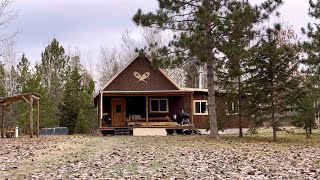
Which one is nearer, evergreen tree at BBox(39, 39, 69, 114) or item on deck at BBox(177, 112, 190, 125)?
item on deck at BBox(177, 112, 190, 125)

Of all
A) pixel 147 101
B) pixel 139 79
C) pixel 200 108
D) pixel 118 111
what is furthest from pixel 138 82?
pixel 200 108

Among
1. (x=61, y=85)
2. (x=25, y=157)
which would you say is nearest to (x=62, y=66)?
(x=61, y=85)

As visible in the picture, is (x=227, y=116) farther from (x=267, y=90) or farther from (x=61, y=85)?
(x=61, y=85)

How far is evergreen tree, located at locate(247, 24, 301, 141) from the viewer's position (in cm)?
1988

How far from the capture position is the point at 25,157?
12.2 meters

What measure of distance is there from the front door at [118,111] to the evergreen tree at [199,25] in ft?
31.9

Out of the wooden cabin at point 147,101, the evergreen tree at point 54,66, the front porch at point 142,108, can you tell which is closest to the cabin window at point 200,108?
the wooden cabin at point 147,101

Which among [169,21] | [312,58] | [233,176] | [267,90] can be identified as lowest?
[233,176]

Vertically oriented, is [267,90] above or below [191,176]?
above

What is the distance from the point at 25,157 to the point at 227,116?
47.6 ft

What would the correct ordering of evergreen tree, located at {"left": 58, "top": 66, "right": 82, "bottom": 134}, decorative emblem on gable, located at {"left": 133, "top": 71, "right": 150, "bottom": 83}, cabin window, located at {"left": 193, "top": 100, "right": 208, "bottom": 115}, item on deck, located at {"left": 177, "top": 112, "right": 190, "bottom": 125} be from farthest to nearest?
evergreen tree, located at {"left": 58, "top": 66, "right": 82, "bottom": 134} → cabin window, located at {"left": 193, "top": 100, "right": 208, "bottom": 115} → decorative emblem on gable, located at {"left": 133, "top": 71, "right": 150, "bottom": 83} → item on deck, located at {"left": 177, "top": 112, "right": 190, "bottom": 125}

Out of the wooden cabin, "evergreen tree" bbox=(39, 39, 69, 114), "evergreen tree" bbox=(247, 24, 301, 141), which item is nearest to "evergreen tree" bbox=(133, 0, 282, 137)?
"evergreen tree" bbox=(247, 24, 301, 141)

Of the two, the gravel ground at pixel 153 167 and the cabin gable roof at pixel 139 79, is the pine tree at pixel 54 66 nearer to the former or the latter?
the cabin gable roof at pixel 139 79

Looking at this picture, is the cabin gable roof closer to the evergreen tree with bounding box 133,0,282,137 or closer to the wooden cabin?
the wooden cabin
